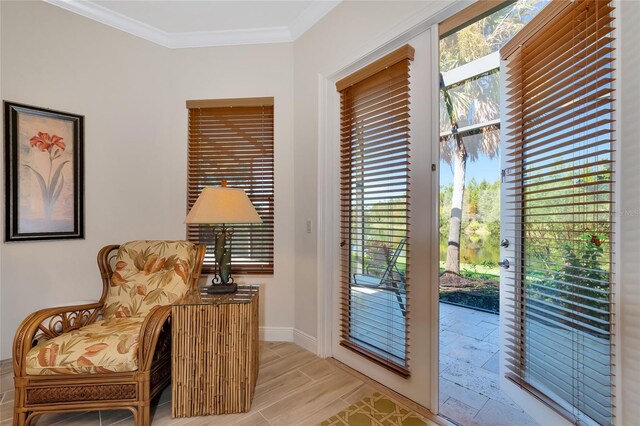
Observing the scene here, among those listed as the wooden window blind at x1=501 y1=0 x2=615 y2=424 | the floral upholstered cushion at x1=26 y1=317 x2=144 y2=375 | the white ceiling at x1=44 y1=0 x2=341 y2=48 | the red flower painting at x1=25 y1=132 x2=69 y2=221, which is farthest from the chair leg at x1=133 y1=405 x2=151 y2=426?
the white ceiling at x1=44 y1=0 x2=341 y2=48

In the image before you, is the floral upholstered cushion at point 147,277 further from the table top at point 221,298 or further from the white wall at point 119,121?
the white wall at point 119,121

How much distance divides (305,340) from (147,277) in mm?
1400

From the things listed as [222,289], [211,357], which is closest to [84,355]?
[211,357]

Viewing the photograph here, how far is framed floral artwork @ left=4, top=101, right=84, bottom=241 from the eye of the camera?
7.02 ft

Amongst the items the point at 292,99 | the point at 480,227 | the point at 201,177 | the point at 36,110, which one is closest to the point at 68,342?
the point at 201,177

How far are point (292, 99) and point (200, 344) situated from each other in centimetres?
219

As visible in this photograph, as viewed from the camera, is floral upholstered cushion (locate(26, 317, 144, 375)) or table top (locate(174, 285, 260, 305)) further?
table top (locate(174, 285, 260, 305))

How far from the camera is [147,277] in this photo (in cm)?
208

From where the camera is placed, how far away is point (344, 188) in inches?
89.1

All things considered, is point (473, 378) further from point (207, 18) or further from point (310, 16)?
point (207, 18)

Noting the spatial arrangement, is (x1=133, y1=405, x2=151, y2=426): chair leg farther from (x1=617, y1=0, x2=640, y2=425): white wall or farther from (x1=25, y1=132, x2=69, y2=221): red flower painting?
(x1=617, y1=0, x2=640, y2=425): white wall

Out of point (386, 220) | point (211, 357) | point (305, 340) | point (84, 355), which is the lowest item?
point (305, 340)

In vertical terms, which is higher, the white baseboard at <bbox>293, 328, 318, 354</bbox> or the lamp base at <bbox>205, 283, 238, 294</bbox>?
the lamp base at <bbox>205, 283, 238, 294</bbox>

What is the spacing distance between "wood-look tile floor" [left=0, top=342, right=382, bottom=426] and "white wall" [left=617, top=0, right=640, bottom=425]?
4.34 ft
